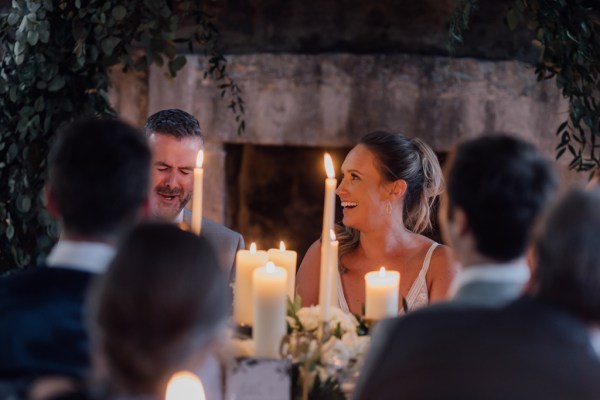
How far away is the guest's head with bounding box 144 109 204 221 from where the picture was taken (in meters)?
3.17

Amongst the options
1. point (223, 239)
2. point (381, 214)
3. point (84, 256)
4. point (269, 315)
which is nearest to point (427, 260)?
point (381, 214)

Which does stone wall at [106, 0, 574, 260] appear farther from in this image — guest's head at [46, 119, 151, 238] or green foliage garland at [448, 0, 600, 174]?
guest's head at [46, 119, 151, 238]

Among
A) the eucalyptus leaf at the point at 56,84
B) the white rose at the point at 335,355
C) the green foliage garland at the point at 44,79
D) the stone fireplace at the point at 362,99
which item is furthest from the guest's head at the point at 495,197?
the stone fireplace at the point at 362,99

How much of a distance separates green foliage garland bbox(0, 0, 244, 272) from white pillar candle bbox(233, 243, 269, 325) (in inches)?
47.7

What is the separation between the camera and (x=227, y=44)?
457cm

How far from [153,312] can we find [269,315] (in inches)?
25.0

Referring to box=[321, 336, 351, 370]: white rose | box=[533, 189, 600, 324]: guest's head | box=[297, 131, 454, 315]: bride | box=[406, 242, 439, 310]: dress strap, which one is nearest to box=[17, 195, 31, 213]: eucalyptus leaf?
box=[297, 131, 454, 315]: bride

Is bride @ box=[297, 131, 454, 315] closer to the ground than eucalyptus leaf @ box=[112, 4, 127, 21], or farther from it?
closer to the ground

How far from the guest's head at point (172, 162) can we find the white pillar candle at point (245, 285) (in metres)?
0.95

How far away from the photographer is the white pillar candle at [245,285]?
2.18 meters

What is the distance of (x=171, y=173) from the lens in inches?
125

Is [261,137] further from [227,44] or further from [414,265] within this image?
[414,265]

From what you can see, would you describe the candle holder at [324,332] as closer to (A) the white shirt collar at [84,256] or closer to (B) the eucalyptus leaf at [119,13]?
(A) the white shirt collar at [84,256]

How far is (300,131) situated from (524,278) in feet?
9.67
